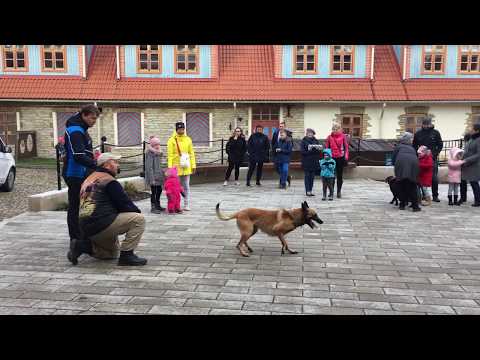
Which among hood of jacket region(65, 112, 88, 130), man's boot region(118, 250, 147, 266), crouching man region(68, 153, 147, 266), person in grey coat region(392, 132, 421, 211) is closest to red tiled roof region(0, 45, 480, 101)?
person in grey coat region(392, 132, 421, 211)

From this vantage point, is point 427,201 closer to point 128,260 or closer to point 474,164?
point 474,164

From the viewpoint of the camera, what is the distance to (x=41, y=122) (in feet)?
70.1

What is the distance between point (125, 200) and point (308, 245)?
2.71 meters

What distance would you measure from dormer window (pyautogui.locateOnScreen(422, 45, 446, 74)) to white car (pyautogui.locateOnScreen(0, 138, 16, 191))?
1755 cm

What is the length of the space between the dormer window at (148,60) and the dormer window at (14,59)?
5.26 m

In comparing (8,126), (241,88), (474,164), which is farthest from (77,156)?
(8,126)

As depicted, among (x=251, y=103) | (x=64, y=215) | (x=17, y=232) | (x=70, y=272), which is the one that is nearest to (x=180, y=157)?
(x=64, y=215)

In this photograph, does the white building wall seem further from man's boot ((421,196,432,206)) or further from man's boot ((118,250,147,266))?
man's boot ((118,250,147,266))

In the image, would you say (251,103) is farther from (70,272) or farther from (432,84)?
(70,272)

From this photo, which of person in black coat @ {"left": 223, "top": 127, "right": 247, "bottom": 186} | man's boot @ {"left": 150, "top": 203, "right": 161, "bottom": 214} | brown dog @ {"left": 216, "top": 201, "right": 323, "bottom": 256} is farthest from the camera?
person in black coat @ {"left": 223, "top": 127, "right": 247, "bottom": 186}

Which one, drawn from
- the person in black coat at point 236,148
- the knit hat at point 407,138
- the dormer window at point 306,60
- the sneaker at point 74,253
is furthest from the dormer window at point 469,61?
the sneaker at point 74,253

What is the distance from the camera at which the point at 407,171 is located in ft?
29.9

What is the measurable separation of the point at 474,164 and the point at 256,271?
6710 millimetres

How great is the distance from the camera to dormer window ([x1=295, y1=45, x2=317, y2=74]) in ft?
68.6
